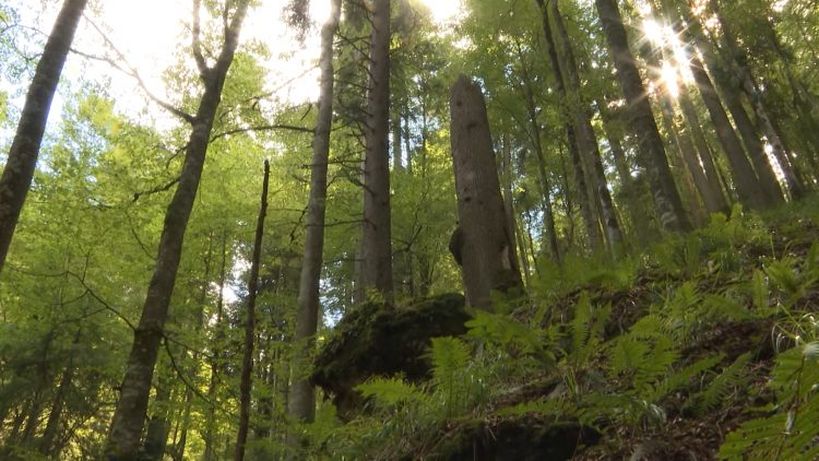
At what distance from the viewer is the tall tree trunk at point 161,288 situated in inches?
194

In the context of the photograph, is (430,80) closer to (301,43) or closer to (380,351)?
(301,43)

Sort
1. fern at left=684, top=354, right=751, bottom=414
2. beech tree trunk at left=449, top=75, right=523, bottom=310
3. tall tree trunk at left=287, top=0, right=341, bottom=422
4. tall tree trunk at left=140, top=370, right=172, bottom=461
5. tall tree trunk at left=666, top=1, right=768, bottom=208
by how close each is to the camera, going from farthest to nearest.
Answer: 1. tall tree trunk at left=666, top=1, right=768, bottom=208
2. tall tree trunk at left=140, top=370, right=172, bottom=461
3. tall tree trunk at left=287, top=0, right=341, bottom=422
4. beech tree trunk at left=449, top=75, right=523, bottom=310
5. fern at left=684, top=354, right=751, bottom=414

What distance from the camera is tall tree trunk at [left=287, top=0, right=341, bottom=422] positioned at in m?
7.95

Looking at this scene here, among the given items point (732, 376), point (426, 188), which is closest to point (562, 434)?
point (732, 376)

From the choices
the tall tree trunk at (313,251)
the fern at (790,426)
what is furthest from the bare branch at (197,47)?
the fern at (790,426)

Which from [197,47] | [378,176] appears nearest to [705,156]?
[378,176]

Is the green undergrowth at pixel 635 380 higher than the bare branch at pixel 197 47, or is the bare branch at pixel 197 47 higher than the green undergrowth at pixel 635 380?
the bare branch at pixel 197 47

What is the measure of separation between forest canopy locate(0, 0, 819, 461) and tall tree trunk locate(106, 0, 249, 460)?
30 mm

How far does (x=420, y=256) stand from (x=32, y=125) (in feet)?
39.0

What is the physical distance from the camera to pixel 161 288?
579cm

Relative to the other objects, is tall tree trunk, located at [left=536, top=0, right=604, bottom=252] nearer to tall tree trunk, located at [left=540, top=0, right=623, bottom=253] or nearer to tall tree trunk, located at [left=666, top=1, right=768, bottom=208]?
tall tree trunk, located at [left=540, top=0, right=623, bottom=253]

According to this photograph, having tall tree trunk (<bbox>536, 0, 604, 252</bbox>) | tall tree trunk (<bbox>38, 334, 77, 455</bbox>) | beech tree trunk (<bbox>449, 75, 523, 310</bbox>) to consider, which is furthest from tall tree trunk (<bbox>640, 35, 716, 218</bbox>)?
tall tree trunk (<bbox>38, 334, 77, 455</bbox>)

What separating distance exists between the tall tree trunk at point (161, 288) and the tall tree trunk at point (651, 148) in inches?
226

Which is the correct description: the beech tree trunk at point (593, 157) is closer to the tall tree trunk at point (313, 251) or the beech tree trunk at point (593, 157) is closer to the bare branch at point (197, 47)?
the tall tree trunk at point (313, 251)
